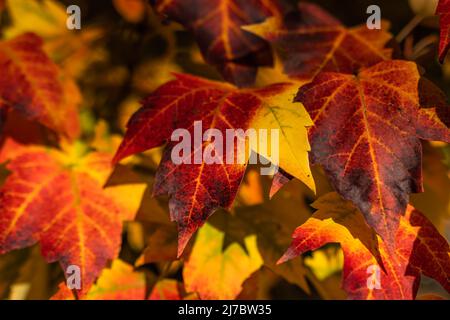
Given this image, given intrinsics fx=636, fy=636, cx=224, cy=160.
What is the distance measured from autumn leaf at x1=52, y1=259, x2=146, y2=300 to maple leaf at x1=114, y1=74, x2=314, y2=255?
202mm

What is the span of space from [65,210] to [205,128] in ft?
0.90

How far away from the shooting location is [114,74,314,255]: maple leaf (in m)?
0.69

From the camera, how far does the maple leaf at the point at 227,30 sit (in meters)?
0.95

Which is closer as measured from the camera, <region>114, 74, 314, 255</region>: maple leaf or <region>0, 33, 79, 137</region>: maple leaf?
<region>114, 74, 314, 255</region>: maple leaf

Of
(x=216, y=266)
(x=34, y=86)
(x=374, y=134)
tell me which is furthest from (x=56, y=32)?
(x=374, y=134)

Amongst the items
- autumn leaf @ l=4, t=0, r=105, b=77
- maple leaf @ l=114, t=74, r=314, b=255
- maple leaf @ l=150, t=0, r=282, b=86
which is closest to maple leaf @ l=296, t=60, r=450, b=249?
maple leaf @ l=114, t=74, r=314, b=255

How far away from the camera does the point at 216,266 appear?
2.85ft

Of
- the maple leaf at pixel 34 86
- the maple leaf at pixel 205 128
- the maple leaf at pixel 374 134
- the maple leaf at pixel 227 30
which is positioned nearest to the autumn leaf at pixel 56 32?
the maple leaf at pixel 34 86

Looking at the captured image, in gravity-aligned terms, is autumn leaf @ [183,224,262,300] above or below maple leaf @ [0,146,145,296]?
below

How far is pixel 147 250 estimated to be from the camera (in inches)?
34.0

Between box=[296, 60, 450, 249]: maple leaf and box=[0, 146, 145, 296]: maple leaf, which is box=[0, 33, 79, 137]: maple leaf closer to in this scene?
box=[0, 146, 145, 296]: maple leaf

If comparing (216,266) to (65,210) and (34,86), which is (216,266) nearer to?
(65,210)
